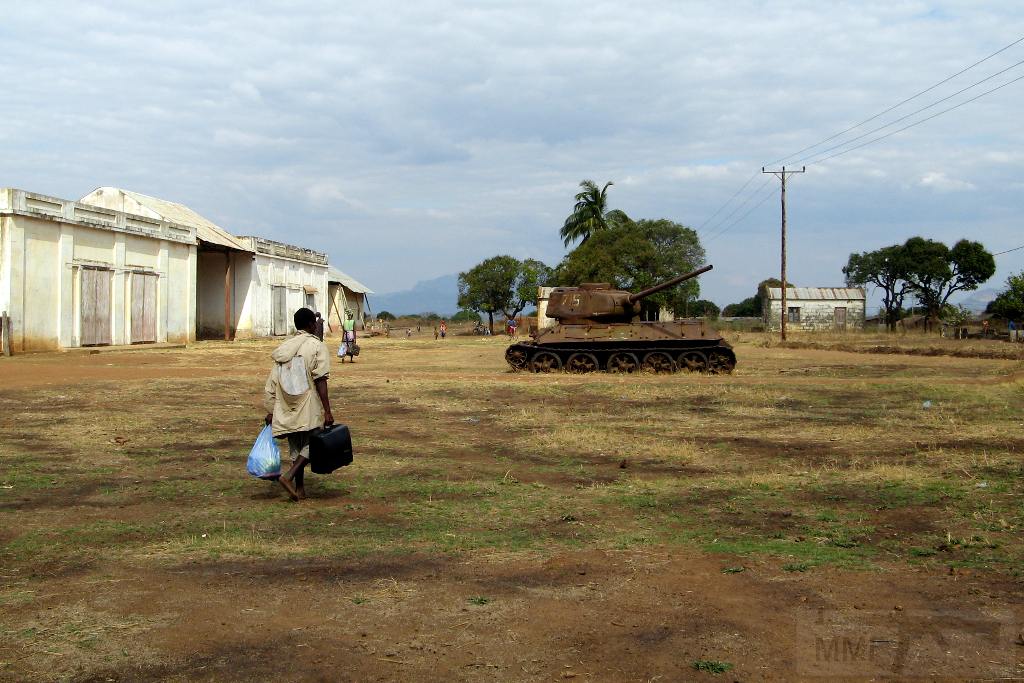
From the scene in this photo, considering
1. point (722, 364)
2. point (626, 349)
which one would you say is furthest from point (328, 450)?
point (722, 364)

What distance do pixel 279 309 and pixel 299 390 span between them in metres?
42.7

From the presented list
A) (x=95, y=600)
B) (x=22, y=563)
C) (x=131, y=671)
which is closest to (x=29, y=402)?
(x=22, y=563)

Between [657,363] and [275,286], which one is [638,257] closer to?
[275,286]

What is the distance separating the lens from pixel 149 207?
40031 mm

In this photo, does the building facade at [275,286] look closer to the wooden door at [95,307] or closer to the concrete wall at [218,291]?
the concrete wall at [218,291]

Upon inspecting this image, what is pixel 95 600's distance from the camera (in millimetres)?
5340

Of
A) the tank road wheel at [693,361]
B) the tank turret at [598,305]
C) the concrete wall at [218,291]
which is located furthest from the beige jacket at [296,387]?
the concrete wall at [218,291]

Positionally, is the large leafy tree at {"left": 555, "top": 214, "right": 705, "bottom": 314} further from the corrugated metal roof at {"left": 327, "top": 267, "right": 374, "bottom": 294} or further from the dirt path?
the dirt path

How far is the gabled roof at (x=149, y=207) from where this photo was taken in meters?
39.5

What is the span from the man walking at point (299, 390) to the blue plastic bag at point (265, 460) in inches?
4.3

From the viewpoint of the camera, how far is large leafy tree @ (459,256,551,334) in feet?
217

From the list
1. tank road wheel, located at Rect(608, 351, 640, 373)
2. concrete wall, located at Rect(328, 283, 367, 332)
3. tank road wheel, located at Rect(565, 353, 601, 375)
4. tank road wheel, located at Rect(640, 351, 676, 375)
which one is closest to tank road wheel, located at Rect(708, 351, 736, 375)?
tank road wheel, located at Rect(640, 351, 676, 375)

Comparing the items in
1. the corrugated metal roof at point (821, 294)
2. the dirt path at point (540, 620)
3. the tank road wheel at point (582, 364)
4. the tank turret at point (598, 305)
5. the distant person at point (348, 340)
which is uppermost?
the corrugated metal roof at point (821, 294)

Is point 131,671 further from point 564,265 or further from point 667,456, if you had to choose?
point 564,265
